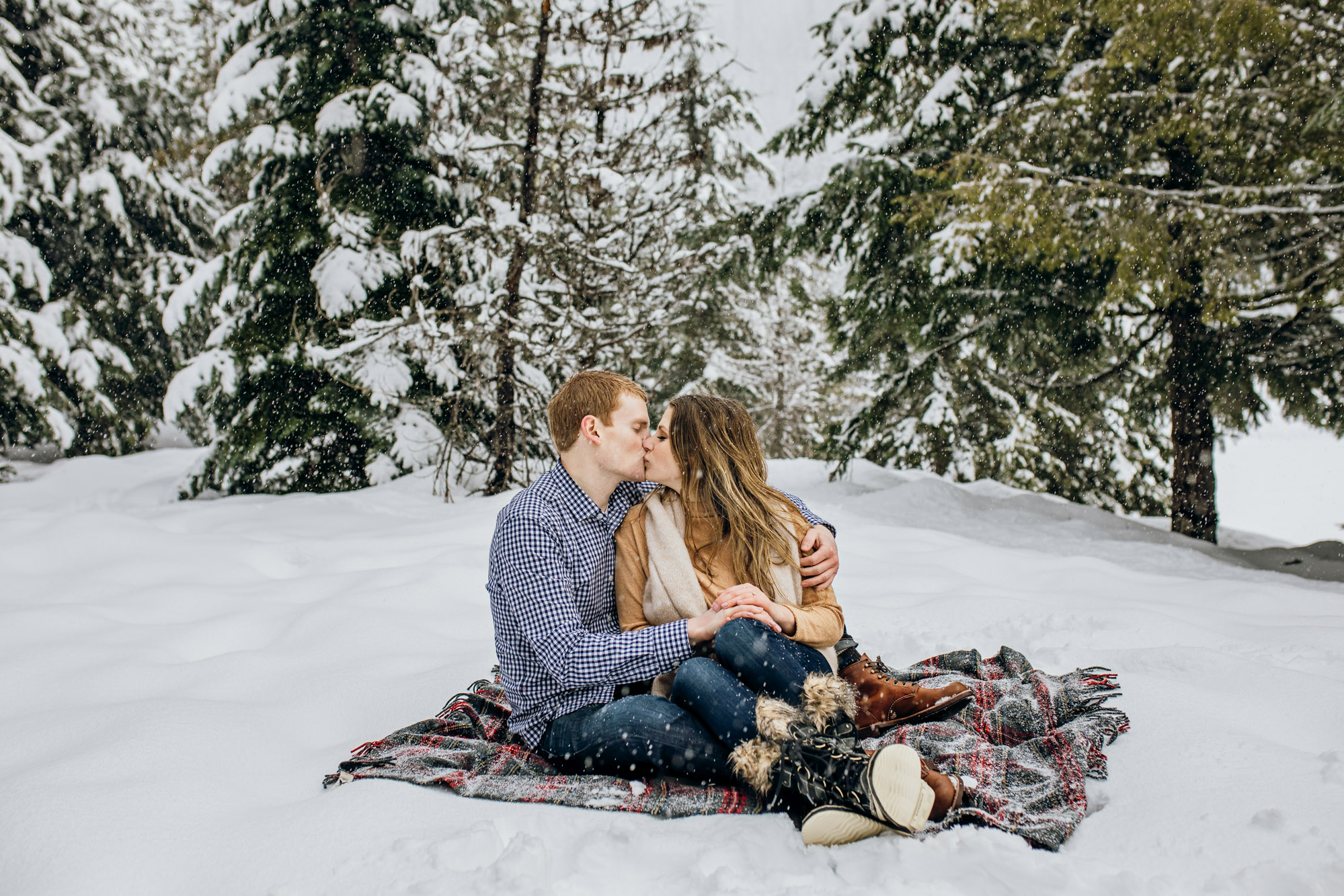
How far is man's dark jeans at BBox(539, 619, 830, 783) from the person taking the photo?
2.15 metres

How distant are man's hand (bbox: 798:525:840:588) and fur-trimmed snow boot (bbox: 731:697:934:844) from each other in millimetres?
664

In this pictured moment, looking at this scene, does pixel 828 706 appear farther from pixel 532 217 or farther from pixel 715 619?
pixel 532 217

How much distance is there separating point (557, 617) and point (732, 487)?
28.8 inches

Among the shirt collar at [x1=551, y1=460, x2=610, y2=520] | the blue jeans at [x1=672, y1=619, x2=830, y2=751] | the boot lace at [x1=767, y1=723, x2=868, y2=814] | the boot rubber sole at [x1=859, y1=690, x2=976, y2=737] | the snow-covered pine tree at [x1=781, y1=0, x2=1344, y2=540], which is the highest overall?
the snow-covered pine tree at [x1=781, y1=0, x2=1344, y2=540]

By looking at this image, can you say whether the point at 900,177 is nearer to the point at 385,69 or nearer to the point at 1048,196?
the point at 1048,196

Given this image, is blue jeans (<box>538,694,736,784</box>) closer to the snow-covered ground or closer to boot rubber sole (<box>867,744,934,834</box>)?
the snow-covered ground

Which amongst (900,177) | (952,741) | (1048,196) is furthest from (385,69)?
(952,741)

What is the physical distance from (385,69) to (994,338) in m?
7.09

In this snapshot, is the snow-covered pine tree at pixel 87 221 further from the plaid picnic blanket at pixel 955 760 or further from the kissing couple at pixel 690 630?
the kissing couple at pixel 690 630

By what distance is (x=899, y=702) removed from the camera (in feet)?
8.46

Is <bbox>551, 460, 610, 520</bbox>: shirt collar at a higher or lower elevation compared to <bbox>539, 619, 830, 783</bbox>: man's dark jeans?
higher

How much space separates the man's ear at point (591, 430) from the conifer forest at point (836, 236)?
13.9 feet

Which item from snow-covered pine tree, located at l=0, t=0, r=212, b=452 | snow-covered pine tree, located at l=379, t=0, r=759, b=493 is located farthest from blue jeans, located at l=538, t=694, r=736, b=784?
snow-covered pine tree, located at l=0, t=0, r=212, b=452

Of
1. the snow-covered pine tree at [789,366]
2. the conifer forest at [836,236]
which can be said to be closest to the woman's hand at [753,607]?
the conifer forest at [836,236]
